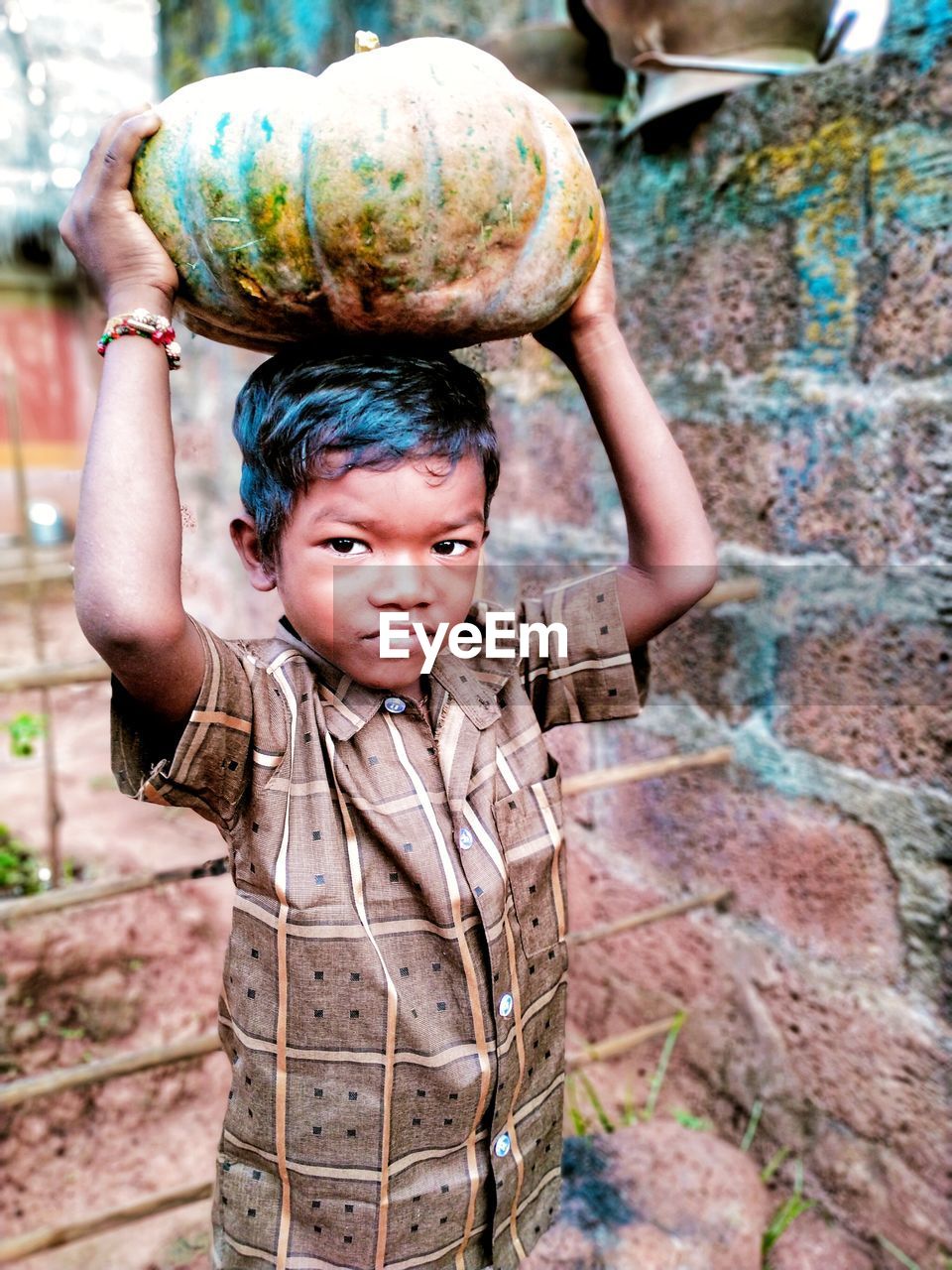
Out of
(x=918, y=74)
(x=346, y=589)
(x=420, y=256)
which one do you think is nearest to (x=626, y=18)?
(x=918, y=74)

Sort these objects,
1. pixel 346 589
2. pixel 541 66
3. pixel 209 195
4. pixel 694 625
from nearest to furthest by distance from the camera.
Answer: pixel 209 195 < pixel 346 589 < pixel 694 625 < pixel 541 66

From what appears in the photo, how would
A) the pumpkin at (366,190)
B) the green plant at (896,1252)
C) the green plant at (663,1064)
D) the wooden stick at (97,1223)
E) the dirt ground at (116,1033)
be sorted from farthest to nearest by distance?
the green plant at (663,1064) → the dirt ground at (116,1033) → the green plant at (896,1252) → the wooden stick at (97,1223) → the pumpkin at (366,190)

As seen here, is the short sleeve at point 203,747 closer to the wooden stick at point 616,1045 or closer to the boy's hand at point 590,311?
the boy's hand at point 590,311

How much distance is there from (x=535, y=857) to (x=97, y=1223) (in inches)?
39.1

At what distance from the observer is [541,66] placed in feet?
7.52

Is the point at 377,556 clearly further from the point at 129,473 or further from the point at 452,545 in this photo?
the point at 129,473

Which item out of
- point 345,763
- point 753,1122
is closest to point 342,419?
point 345,763

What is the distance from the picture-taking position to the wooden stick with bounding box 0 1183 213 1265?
1.48 m

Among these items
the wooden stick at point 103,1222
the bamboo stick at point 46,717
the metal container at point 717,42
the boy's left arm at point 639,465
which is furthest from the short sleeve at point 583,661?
the bamboo stick at point 46,717

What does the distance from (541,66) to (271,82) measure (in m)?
1.62

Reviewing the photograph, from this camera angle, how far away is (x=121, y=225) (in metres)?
0.95

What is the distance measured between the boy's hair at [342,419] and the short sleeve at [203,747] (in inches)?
6.3

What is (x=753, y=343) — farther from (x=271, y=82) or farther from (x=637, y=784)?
(x=271, y=82)

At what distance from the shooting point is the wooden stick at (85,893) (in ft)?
4.92
